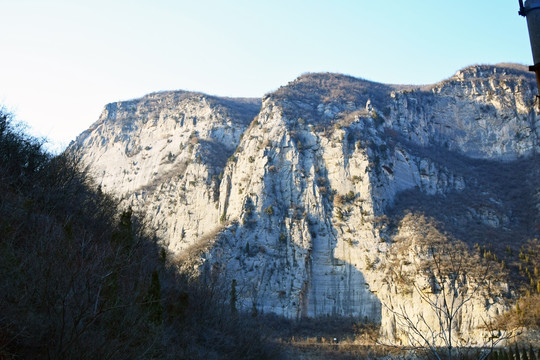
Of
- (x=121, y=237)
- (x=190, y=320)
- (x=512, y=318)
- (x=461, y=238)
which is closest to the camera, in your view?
(x=121, y=237)

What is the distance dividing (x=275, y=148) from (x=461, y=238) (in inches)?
1217

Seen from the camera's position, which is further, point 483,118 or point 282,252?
point 483,118

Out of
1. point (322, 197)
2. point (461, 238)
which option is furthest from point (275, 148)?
point (461, 238)

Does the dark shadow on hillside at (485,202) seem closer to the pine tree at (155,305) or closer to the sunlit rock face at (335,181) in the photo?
the sunlit rock face at (335,181)

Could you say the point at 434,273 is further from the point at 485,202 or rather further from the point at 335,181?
the point at 485,202

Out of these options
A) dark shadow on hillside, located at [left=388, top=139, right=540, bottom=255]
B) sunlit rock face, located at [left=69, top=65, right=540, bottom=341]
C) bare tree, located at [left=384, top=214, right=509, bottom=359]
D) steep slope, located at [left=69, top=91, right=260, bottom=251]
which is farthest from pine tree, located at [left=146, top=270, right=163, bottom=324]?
steep slope, located at [left=69, top=91, right=260, bottom=251]

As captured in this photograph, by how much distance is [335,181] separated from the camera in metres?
64.2

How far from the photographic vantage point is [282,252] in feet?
194

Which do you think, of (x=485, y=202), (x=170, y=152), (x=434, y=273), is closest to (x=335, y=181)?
(x=434, y=273)

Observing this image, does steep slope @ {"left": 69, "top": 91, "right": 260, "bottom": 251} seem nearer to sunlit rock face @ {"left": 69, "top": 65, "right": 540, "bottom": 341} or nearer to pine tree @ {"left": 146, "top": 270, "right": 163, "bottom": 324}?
sunlit rock face @ {"left": 69, "top": 65, "right": 540, "bottom": 341}

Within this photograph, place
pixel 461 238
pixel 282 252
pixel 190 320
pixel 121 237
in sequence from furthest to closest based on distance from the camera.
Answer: pixel 282 252 → pixel 461 238 → pixel 190 320 → pixel 121 237

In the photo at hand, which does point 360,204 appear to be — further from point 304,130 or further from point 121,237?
point 121,237

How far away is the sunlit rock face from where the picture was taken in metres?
55.9

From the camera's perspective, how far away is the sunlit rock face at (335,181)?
5594 cm
